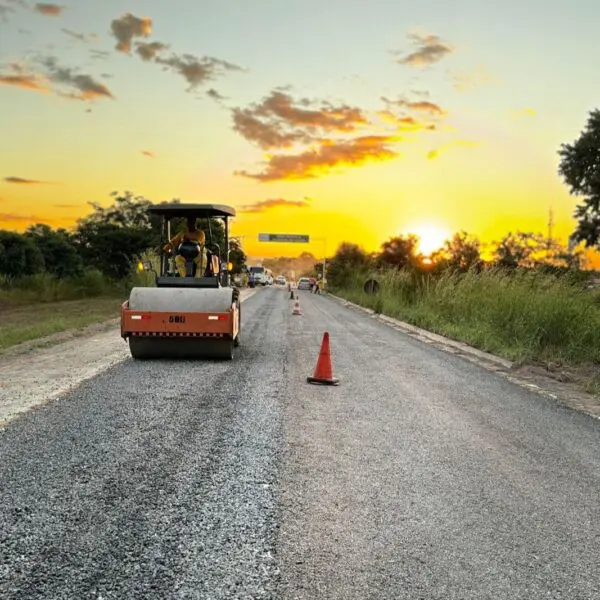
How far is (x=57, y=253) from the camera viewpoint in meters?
48.3

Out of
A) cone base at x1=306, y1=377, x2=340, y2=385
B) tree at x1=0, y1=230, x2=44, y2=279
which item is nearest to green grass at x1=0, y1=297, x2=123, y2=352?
cone base at x1=306, y1=377, x2=340, y2=385

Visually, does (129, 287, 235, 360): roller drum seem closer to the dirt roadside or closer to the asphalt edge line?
the dirt roadside

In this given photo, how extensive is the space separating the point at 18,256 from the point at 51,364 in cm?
3559

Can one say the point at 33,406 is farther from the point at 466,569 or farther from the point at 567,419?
the point at 567,419

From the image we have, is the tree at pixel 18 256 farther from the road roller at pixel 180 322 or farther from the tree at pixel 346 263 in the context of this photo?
the road roller at pixel 180 322

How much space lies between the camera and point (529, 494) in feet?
15.3

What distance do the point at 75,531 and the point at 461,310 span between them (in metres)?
17.5

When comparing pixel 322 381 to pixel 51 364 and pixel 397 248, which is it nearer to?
pixel 51 364

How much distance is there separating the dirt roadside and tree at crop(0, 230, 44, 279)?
2939 centimetres

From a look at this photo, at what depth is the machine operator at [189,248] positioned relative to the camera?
12.3m

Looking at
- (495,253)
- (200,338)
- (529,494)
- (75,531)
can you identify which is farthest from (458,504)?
(495,253)


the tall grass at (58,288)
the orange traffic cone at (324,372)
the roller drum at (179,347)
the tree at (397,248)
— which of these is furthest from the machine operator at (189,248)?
the tree at (397,248)

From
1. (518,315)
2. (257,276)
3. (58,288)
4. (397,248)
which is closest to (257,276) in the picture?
(257,276)

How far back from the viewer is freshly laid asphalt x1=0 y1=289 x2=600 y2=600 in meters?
3.25
